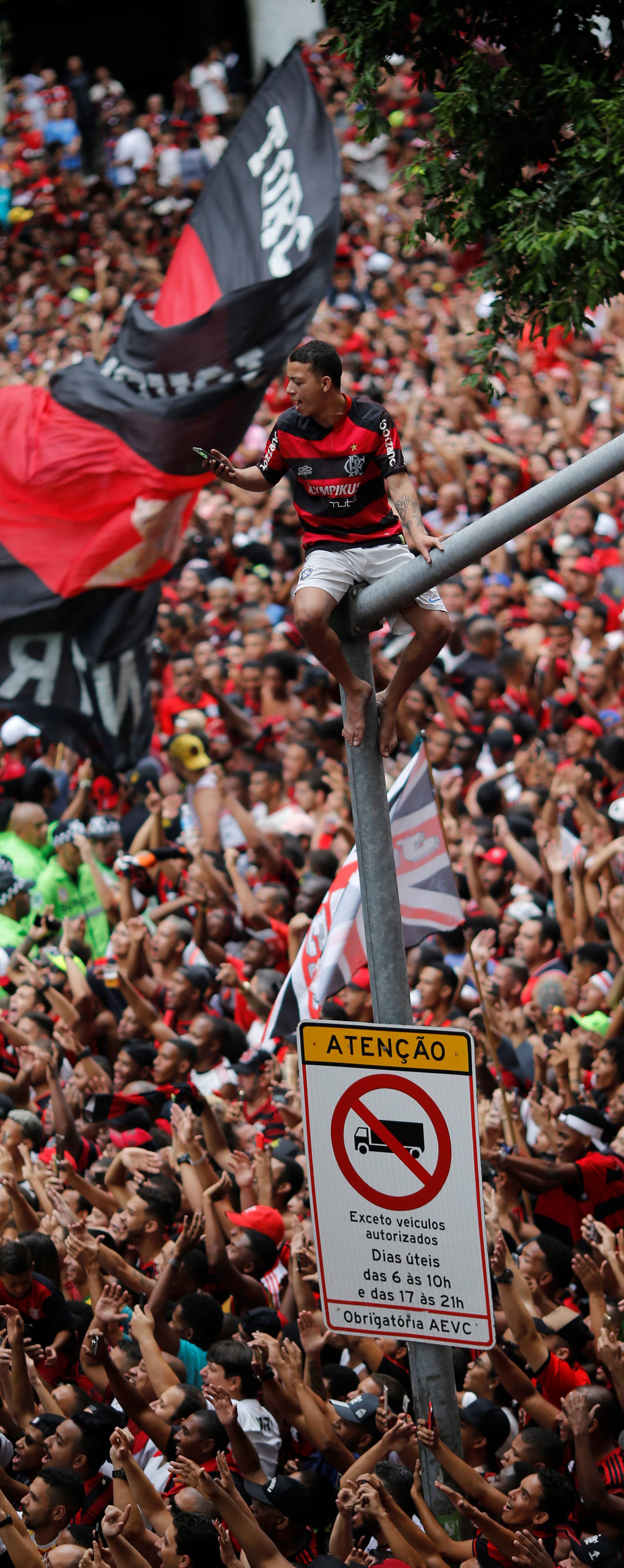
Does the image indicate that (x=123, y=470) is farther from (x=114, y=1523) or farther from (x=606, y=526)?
(x=114, y=1523)

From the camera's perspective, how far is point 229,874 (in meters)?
10.5

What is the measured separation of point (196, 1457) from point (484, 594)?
893 cm

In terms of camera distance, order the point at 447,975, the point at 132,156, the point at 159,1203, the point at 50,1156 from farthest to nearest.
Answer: the point at 132,156 < the point at 447,975 < the point at 50,1156 < the point at 159,1203

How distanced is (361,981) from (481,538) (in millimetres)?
4594

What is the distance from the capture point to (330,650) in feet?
15.9

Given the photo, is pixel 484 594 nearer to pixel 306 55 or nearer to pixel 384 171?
pixel 384 171

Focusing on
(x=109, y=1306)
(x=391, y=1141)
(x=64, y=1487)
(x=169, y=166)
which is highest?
(x=169, y=166)

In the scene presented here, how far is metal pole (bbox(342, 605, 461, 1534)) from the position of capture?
16.0ft

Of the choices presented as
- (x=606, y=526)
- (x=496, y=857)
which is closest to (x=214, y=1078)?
(x=496, y=857)

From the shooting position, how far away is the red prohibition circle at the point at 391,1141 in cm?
466

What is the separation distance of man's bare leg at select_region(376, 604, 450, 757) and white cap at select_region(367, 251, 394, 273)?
56.0 ft

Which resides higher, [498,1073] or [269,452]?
[269,452]

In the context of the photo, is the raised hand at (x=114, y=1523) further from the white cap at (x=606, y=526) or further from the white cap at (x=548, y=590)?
the white cap at (x=606, y=526)

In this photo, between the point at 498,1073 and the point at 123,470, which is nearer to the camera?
the point at 498,1073
